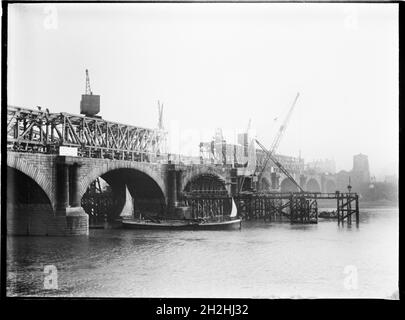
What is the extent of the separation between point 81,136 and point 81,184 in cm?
214

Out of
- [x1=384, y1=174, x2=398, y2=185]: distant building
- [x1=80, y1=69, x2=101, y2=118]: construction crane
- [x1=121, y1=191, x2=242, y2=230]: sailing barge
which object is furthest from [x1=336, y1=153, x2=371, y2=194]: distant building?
[x1=121, y1=191, x2=242, y2=230]: sailing barge

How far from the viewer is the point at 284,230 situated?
23797mm

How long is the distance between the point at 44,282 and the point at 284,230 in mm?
14883

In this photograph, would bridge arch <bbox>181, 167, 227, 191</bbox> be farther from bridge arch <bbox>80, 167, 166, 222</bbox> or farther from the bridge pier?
the bridge pier

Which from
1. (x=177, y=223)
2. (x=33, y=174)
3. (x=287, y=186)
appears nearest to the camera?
(x=33, y=174)

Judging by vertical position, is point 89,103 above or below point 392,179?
above

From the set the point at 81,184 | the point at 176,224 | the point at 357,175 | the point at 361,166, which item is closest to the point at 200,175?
the point at 176,224

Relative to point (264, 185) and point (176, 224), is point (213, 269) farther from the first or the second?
point (264, 185)

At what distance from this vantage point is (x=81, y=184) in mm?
19328

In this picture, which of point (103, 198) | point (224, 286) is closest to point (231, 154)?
point (224, 286)

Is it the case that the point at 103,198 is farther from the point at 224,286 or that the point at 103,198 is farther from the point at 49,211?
the point at 224,286

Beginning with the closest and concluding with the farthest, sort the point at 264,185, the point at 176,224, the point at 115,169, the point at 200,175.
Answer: the point at 115,169 < the point at 200,175 < the point at 176,224 < the point at 264,185

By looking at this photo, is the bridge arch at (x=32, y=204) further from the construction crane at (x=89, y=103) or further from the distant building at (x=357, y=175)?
the distant building at (x=357, y=175)
